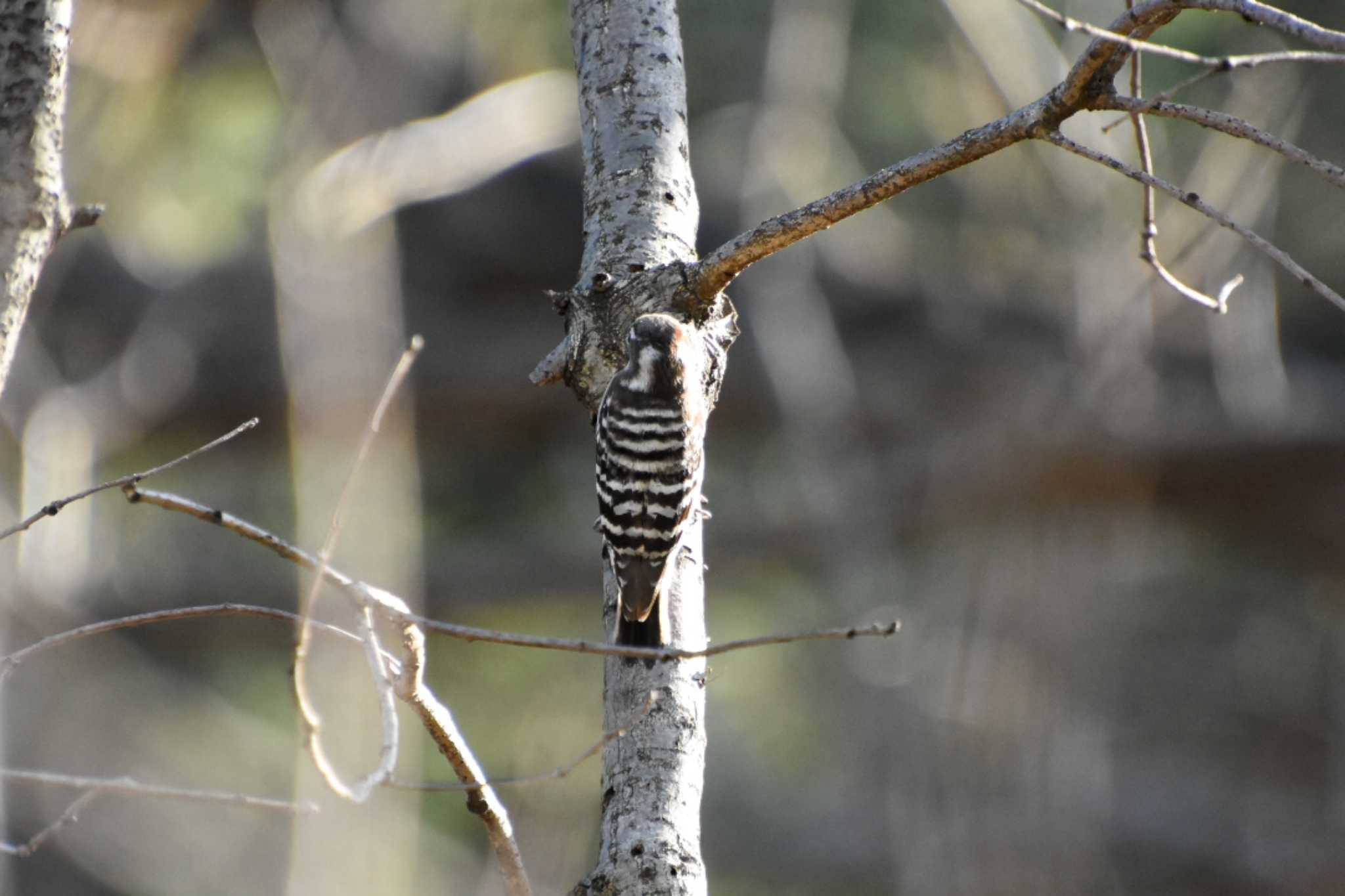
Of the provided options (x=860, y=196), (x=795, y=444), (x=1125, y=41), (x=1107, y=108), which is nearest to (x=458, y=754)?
(x=860, y=196)

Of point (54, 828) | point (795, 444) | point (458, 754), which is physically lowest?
point (54, 828)

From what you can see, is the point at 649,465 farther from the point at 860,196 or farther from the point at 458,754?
the point at 458,754

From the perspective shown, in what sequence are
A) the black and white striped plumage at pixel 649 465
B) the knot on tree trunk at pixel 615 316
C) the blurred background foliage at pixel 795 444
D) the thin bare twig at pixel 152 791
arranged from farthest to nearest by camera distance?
1. the blurred background foliage at pixel 795 444
2. the black and white striped plumage at pixel 649 465
3. the knot on tree trunk at pixel 615 316
4. the thin bare twig at pixel 152 791

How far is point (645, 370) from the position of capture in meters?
3.39

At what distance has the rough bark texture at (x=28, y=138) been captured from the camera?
182 cm

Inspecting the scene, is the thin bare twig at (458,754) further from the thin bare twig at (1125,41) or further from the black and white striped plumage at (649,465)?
the thin bare twig at (1125,41)

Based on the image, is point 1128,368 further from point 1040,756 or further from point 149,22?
point 149,22

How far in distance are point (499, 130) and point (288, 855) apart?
18.4ft

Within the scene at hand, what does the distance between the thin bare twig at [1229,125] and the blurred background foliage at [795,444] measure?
617 cm

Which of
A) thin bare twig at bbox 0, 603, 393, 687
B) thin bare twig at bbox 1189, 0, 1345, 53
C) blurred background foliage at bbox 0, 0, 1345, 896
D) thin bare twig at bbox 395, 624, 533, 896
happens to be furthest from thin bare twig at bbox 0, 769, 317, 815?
blurred background foliage at bbox 0, 0, 1345, 896

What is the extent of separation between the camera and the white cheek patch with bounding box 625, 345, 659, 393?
3.27 m

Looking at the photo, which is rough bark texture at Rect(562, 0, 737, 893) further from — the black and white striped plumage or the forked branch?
the forked branch

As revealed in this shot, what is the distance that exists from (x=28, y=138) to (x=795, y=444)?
760 centimetres

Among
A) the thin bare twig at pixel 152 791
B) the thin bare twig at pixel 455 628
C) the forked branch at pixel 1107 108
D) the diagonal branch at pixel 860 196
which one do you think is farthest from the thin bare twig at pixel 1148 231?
the thin bare twig at pixel 152 791
